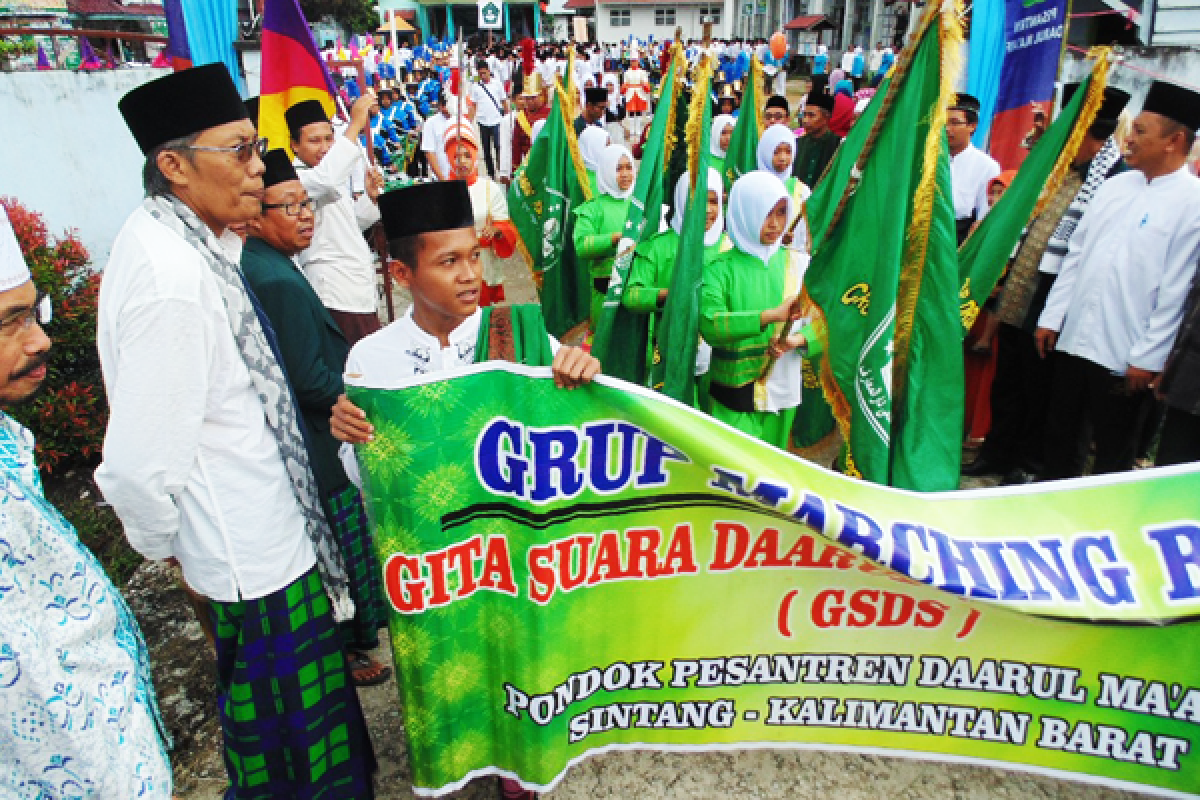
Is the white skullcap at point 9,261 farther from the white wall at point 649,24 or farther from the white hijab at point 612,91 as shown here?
the white wall at point 649,24

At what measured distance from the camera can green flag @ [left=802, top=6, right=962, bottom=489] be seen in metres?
2.69

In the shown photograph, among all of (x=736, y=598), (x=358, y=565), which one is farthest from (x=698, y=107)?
(x=358, y=565)

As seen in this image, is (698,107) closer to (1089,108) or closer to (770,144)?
(1089,108)

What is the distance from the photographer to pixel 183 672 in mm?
3074

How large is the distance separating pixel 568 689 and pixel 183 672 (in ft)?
6.00

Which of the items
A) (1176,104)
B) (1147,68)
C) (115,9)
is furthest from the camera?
(115,9)

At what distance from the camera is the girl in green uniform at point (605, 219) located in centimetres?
526

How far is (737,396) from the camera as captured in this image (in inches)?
135

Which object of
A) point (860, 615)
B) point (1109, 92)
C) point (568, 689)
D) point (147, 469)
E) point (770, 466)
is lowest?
point (568, 689)

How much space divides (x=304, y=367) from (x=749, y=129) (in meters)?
4.07

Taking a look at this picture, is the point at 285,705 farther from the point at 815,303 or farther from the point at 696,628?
the point at 815,303

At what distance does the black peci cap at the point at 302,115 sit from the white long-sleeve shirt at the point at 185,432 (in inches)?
86.1

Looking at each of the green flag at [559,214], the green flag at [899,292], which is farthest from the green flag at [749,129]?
the green flag at [899,292]

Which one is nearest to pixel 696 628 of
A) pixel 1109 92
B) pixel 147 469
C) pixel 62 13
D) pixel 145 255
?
pixel 147 469
